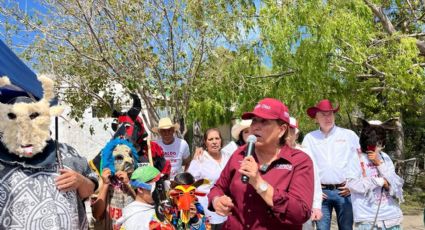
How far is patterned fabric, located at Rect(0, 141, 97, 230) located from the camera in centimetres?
271

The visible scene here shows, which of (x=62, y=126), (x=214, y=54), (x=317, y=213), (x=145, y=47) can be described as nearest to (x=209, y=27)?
(x=214, y=54)

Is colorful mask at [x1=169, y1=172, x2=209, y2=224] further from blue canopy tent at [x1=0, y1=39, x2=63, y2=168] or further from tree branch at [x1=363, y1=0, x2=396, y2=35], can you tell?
tree branch at [x1=363, y1=0, x2=396, y2=35]

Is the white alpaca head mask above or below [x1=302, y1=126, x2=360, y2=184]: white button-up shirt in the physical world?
above

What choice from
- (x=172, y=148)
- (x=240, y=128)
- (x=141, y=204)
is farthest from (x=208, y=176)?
(x=141, y=204)

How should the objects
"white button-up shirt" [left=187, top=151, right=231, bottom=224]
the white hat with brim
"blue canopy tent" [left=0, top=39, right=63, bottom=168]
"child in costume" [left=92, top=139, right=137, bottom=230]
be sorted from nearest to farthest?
"blue canopy tent" [left=0, top=39, right=63, bottom=168], "child in costume" [left=92, top=139, right=137, bottom=230], "white button-up shirt" [left=187, top=151, right=231, bottom=224], the white hat with brim

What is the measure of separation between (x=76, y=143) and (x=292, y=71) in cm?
1421

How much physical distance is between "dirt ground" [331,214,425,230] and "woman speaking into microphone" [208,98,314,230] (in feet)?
22.6

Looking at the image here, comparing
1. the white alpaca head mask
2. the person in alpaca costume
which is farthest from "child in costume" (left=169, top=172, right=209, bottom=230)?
the white alpaca head mask

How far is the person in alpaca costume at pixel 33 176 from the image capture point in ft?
8.91

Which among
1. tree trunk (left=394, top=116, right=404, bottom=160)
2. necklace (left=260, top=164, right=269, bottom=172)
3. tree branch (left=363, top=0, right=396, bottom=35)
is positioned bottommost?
tree trunk (left=394, top=116, right=404, bottom=160)

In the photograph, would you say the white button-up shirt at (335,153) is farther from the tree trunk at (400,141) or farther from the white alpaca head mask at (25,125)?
the tree trunk at (400,141)

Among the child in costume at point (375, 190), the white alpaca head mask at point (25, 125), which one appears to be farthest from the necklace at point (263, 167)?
the child in costume at point (375, 190)

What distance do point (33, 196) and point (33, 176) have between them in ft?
0.37

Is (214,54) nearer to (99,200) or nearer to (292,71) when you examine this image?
(292,71)
